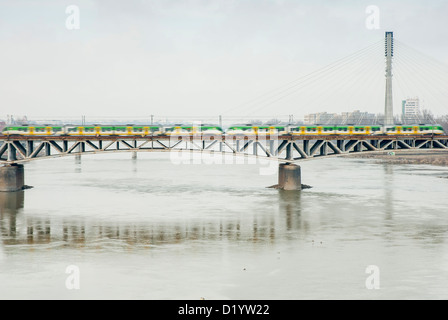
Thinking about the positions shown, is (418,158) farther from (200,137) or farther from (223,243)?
(223,243)

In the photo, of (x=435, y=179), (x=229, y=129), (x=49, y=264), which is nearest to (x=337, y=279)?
(x=49, y=264)

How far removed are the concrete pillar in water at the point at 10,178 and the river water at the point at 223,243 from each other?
198 centimetres

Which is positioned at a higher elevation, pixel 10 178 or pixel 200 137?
pixel 200 137

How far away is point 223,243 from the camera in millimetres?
37906

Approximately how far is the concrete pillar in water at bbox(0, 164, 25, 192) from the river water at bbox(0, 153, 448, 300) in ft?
6.51

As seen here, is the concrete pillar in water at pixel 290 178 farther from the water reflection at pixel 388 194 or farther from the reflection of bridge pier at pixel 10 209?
the reflection of bridge pier at pixel 10 209

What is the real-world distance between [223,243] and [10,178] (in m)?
38.3

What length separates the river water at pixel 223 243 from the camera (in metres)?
27.0

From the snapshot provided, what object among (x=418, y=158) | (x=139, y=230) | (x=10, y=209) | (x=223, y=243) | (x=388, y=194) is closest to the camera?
(x=223, y=243)

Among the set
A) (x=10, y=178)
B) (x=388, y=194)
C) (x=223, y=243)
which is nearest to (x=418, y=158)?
(x=388, y=194)

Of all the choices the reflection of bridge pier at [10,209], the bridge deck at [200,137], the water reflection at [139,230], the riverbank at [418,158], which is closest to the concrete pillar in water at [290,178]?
the bridge deck at [200,137]

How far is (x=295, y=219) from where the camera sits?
48406mm

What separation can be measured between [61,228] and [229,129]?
117 ft
